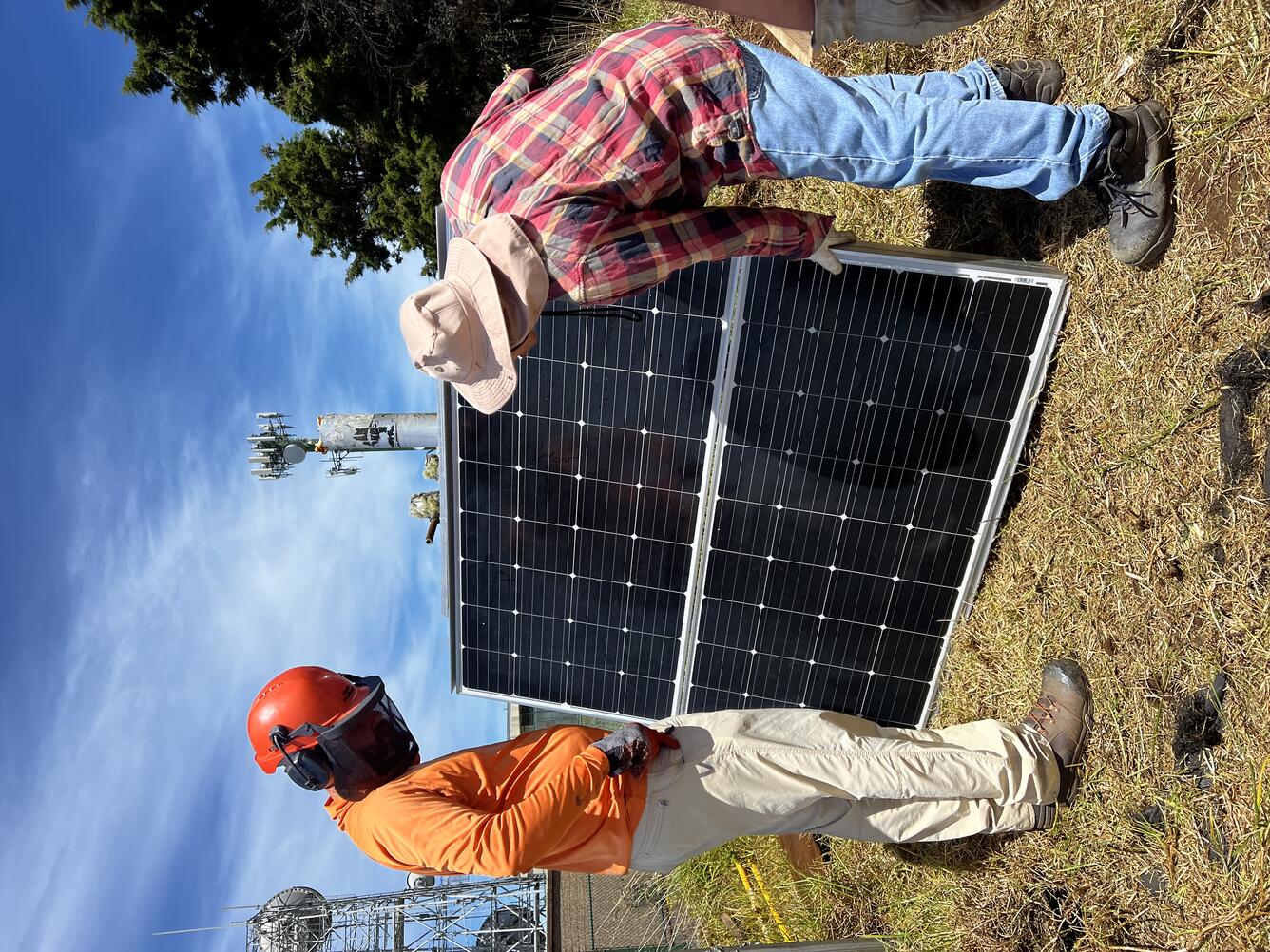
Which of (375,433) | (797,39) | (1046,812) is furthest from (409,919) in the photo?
(797,39)

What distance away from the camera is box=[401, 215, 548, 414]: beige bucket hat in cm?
346

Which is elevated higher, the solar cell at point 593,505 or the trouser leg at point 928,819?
the solar cell at point 593,505

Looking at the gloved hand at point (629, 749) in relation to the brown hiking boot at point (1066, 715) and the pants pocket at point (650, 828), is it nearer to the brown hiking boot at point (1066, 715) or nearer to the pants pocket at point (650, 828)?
the pants pocket at point (650, 828)

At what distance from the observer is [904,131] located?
3805 millimetres

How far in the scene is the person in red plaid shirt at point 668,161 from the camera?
3510mm

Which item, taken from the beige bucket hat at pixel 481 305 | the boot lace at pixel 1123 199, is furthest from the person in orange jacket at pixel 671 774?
the boot lace at pixel 1123 199

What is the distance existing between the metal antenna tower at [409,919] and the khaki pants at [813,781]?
28.6ft

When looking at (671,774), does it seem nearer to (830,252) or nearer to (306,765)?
(306,765)

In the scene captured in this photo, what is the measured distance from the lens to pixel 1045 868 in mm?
4887

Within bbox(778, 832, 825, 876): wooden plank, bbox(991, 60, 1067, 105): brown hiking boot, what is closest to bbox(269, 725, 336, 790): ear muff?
bbox(778, 832, 825, 876): wooden plank

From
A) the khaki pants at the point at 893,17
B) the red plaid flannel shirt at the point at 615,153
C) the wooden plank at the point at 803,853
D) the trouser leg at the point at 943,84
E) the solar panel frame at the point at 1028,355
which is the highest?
the khaki pants at the point at 893,17

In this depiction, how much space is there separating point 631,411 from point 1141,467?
308 cm

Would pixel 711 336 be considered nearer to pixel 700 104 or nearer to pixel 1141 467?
pixel 700 104

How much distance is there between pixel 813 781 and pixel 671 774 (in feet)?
2.69
